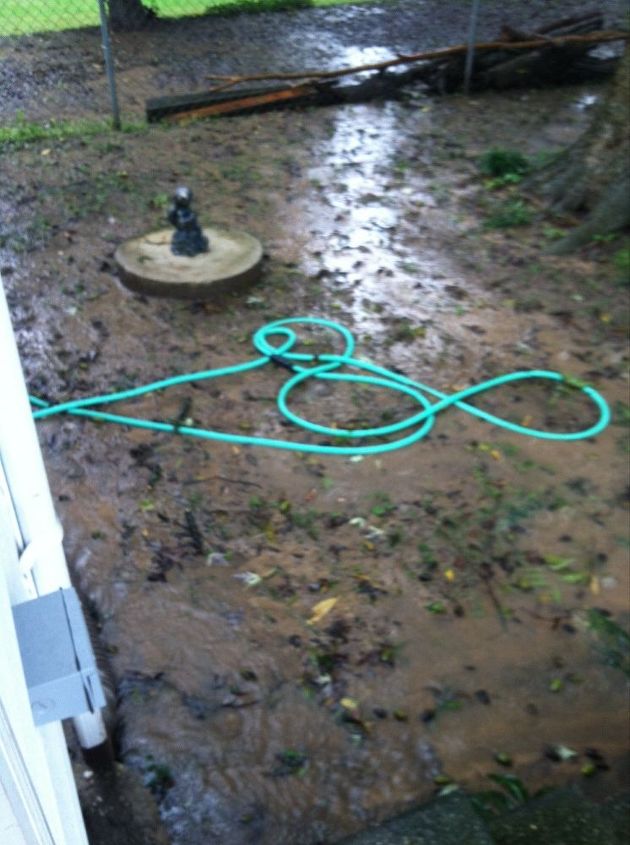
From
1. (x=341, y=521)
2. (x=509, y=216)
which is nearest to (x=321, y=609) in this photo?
(x=341, y=521)

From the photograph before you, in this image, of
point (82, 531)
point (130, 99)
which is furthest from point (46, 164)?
point (82, 531)

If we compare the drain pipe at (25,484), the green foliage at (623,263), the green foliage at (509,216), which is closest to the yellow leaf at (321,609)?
the drain pipe at (25,484)

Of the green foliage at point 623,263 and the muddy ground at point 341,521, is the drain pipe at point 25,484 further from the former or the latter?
the green foliage at point 623,263

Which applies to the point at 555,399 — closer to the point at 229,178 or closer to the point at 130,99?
the point at 229,178

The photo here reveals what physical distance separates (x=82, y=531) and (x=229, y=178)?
443cm

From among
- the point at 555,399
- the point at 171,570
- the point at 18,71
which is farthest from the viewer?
the point at 18,71

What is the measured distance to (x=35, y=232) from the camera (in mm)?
6227

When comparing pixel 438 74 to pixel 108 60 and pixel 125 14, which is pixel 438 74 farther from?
pixel 125 14

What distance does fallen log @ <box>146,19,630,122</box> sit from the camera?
8766mm

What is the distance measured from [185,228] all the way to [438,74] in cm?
525

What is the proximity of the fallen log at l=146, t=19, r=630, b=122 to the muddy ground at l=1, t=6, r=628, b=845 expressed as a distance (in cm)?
257

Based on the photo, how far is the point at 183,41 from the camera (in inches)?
474

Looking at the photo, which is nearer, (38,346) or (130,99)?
(38,346)

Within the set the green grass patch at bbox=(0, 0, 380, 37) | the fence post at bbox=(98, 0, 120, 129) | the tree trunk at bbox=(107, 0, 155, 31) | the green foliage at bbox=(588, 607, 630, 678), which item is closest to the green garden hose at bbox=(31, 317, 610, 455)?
the green foliage at bbox=(588, 607, 630, 678)
